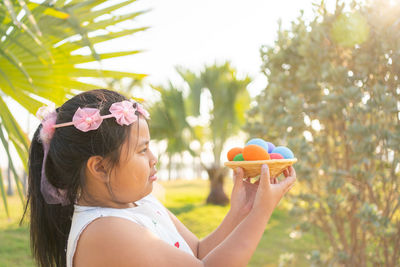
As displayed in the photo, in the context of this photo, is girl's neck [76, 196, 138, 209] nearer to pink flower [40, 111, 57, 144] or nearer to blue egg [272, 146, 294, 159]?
pink flower [40, 111, 57, 144]

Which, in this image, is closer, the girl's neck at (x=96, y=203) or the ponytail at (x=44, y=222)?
the girl's neck at (x=96, y=203)

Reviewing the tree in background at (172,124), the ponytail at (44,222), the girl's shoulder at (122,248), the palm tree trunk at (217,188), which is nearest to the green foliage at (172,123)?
the tree in background at (172,124)

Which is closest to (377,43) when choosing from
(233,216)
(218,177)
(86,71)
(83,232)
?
(233,216)

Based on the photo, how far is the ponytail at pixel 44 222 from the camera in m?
1.45

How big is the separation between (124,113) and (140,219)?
0.34m

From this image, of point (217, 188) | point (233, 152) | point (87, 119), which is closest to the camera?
point (87, 119)

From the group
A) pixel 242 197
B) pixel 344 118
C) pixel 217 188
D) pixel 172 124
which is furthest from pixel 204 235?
pixel 242 197

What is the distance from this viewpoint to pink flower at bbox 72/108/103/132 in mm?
1278

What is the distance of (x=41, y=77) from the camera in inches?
98.4

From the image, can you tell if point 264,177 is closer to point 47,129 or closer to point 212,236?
point 212,236

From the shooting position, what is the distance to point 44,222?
1.46 metres

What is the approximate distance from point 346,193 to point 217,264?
6.19 ft

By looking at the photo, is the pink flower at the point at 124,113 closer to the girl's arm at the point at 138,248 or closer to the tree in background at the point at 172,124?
the girl's arm at the point at 138,248

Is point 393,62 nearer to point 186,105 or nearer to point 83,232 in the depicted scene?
point 83,232
